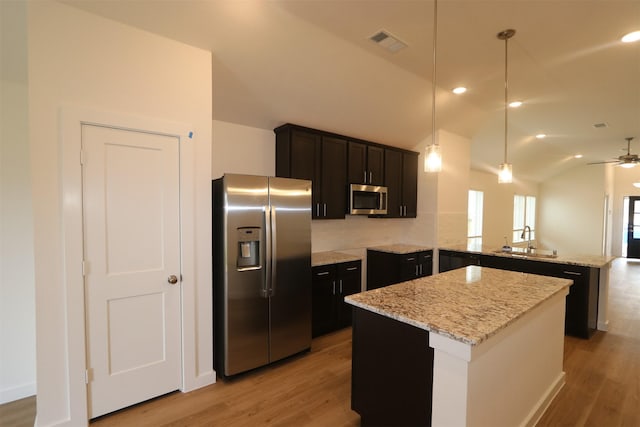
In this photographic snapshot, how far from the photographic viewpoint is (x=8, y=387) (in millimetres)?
2396

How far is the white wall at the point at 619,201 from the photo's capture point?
9398 millimetres

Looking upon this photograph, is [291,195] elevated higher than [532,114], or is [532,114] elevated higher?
[532,114]

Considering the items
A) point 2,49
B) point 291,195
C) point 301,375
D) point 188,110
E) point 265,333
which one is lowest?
point 301,375

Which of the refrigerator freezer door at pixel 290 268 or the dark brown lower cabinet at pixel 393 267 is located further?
the dark brown lower cabinet at pixel 393 267

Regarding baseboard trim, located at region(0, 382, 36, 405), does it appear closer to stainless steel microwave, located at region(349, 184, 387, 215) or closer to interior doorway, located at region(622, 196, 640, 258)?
stainless steel microwave, located at region(349, 184, 387, 215)

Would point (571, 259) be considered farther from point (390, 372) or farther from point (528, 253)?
point (390, 372)

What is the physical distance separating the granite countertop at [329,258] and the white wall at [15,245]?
252 centimetres

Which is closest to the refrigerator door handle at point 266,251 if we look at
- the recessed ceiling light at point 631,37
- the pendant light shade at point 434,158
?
the pendant light shade at point 434,158

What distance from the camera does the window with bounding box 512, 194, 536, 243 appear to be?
884 cm

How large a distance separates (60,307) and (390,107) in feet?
12.4

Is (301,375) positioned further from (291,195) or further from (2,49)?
(2,49)

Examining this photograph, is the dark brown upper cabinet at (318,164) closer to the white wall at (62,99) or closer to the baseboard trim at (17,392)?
the white wall at (62,99)

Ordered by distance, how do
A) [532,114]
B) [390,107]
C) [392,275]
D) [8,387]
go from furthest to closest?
1. [532,114]
2. [392,275]
3. [390,107]
4. [8,387]

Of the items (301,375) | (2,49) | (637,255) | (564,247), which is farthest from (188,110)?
(637,255)
